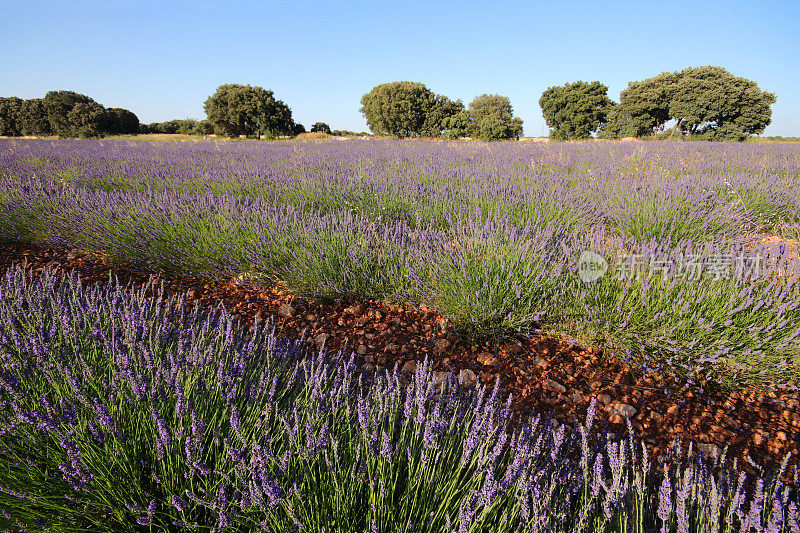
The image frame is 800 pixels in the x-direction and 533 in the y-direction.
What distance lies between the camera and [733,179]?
180 inches

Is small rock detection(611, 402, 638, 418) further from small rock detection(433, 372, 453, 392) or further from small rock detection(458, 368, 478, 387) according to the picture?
small rock detection(433, 372, 453, 392)

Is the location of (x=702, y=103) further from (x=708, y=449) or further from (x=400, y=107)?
(x=708, y=449)

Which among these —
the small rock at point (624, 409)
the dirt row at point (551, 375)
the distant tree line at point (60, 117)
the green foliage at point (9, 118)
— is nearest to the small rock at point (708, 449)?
the dirt row at point (551, 375)

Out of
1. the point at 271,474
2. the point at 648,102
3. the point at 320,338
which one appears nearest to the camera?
the point at 271,474

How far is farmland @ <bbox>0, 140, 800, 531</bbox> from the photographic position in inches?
37.1

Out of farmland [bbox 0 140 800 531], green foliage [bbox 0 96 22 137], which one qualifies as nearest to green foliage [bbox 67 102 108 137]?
green foliage [bbox 0 96 22 137]

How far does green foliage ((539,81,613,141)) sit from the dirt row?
33834 mm

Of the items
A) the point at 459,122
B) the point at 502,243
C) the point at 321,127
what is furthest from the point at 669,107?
the point at 502,243

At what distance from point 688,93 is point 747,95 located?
12.2 feet

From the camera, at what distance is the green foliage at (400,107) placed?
107 ft

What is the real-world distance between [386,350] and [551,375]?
895 mm

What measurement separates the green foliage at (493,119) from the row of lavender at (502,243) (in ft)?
76.4

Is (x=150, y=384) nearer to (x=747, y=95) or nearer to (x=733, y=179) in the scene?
(x=733, y=179)

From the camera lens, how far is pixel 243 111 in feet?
97.0
